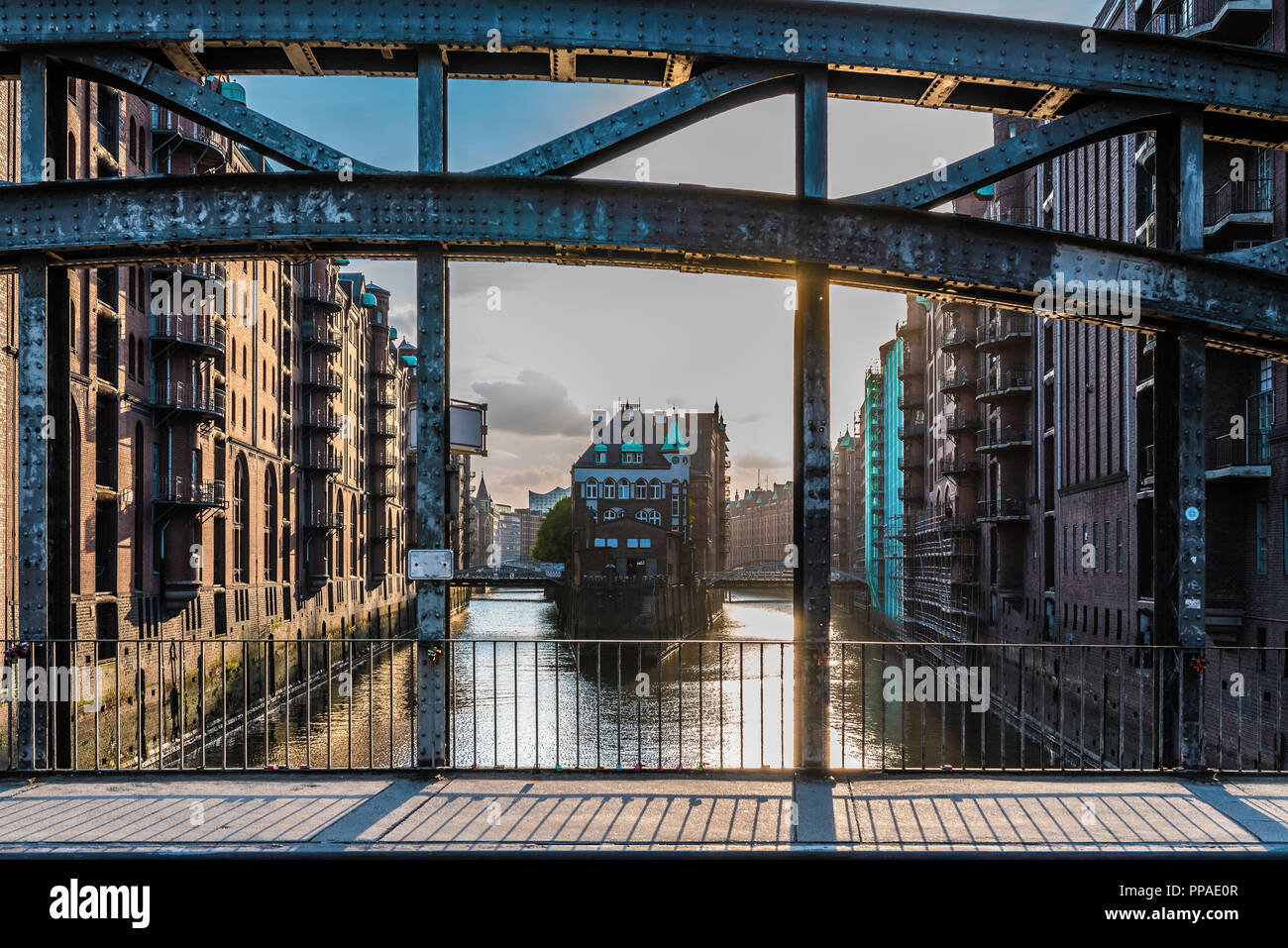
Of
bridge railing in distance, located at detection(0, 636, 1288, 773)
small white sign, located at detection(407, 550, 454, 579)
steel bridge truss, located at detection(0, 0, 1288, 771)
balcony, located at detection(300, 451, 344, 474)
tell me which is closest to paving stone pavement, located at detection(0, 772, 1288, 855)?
bridge railing in distance, located at detection(0, 636, 1288, 773)

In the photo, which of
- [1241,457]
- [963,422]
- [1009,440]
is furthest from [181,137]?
[963,422]

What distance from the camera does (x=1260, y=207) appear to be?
22062 mm

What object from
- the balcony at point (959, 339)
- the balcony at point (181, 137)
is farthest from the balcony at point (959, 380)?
the balcony at point (181, 137)

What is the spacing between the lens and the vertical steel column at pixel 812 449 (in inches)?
339

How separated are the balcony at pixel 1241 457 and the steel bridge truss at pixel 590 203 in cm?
1424

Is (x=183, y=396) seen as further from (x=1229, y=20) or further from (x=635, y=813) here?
(x=635, y=813)

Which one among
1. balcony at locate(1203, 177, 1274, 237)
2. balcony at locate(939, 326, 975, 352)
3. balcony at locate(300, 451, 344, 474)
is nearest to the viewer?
balcony at locate(1203, 177, 1274, 237)

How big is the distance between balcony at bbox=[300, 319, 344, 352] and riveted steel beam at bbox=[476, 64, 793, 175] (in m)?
51.3

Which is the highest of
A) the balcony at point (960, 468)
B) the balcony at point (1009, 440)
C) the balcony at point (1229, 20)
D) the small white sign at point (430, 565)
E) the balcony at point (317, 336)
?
the balcony at point (1229, 20)

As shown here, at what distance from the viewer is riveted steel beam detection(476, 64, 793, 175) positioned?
28.0 feet

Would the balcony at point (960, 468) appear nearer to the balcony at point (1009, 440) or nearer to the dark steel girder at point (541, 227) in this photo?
the balcony at point (1009, 440)

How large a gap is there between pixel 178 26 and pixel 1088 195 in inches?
1314

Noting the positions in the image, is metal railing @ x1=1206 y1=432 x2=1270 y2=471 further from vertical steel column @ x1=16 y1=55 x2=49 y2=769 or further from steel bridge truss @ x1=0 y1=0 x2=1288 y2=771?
vertical steel column @ x1=16 y1=55 x2=49 y2=769

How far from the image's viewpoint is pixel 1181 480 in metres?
8.93
